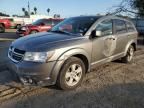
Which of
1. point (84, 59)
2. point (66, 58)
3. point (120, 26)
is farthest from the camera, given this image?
point (120, 26)

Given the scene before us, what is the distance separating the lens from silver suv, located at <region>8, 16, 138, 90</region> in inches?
174

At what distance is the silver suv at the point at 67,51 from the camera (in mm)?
4426

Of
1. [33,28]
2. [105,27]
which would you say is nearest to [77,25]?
[105,27]

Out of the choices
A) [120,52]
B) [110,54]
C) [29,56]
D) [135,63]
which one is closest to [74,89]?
[29,56]

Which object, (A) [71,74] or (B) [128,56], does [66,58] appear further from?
(B) [128,56]

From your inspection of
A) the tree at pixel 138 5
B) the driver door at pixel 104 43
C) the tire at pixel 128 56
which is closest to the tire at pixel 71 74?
the driver door at pixel 104 43

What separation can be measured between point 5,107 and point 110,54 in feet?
10.7

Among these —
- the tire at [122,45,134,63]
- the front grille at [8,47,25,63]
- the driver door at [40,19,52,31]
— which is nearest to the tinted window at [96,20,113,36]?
the tire at [122,45,134,63]

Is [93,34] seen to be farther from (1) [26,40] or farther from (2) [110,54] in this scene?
(1) [26,40]

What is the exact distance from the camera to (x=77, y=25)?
583 centimetres

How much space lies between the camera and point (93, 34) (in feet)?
17.9

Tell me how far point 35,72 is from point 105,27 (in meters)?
2.57

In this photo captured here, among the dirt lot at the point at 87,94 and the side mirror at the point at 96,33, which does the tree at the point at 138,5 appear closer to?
the dirt lot at the point at 87,94

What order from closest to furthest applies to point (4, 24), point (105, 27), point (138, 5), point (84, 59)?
point (84, 59), point (105, 27), point (138, 5), point (4, 24)
